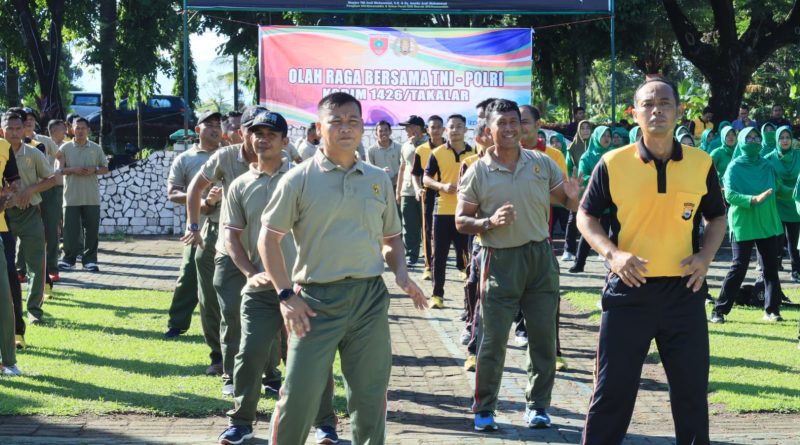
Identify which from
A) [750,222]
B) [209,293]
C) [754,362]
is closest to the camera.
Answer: [209,293]

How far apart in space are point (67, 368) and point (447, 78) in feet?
37.2

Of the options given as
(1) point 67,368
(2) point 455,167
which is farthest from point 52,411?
(2) point 455,167

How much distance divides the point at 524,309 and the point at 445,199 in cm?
460

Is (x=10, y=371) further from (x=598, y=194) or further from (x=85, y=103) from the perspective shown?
(x=85, y=103)

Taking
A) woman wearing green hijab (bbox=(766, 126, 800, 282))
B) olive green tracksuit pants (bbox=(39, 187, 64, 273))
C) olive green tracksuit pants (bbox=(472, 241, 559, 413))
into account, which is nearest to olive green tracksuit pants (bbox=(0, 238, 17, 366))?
olive green tracksuit pants (bbox=(472, 241, 559, 413))

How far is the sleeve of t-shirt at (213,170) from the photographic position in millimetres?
7781

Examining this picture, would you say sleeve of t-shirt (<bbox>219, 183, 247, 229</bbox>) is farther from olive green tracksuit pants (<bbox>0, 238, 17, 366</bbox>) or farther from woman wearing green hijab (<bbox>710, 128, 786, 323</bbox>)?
woman wearing green hijab (<bbox>710, 128, 786, 323</bbox>)

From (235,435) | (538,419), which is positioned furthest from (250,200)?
(538,419)

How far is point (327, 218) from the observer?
17.3 feet

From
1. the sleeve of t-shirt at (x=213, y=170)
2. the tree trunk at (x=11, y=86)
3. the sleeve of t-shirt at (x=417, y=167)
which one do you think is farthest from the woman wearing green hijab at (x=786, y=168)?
the tree trunk at (x=11, y=86)

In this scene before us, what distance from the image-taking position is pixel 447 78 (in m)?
19.0

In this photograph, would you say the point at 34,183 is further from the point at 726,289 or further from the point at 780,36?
the point at 780,36

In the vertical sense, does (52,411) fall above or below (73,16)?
below

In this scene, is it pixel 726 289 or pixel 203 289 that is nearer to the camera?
pixel 203 289
